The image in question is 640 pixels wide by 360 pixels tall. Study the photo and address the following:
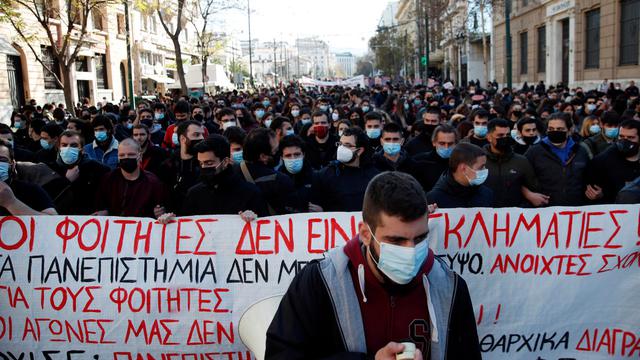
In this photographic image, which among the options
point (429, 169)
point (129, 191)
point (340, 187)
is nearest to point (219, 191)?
point (129, 191)

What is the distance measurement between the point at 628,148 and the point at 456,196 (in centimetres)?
196

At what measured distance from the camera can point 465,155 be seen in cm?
425

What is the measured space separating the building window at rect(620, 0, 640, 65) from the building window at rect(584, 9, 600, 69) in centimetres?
216

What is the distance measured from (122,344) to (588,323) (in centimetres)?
289

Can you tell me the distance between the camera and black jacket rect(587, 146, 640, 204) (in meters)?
5.21

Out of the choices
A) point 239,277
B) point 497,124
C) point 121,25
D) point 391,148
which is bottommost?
point 239,277

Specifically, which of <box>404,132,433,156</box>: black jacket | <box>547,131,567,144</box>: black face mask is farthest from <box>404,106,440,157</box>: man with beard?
<box>547,131,567,144</box>: black face mask

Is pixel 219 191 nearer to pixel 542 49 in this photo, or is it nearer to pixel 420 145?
pixel 420 145

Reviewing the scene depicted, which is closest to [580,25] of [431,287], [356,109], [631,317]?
[356,109]

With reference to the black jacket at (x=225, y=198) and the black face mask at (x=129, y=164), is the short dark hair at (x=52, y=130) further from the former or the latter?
the black jacket at (x=225, y=198)

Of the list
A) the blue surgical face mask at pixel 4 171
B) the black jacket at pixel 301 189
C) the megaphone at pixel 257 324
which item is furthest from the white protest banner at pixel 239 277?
the megaphone at pixel 257 324

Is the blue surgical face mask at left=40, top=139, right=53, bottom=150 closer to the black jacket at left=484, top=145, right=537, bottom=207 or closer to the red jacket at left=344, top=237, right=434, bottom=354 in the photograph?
the black jacket at left=484, top=145, right=537, bottom=207

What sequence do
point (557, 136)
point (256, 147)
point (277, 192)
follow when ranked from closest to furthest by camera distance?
point (277, 192) < point (256, 147) < point (557, 136)

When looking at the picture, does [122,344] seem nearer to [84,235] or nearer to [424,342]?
[84,235]
